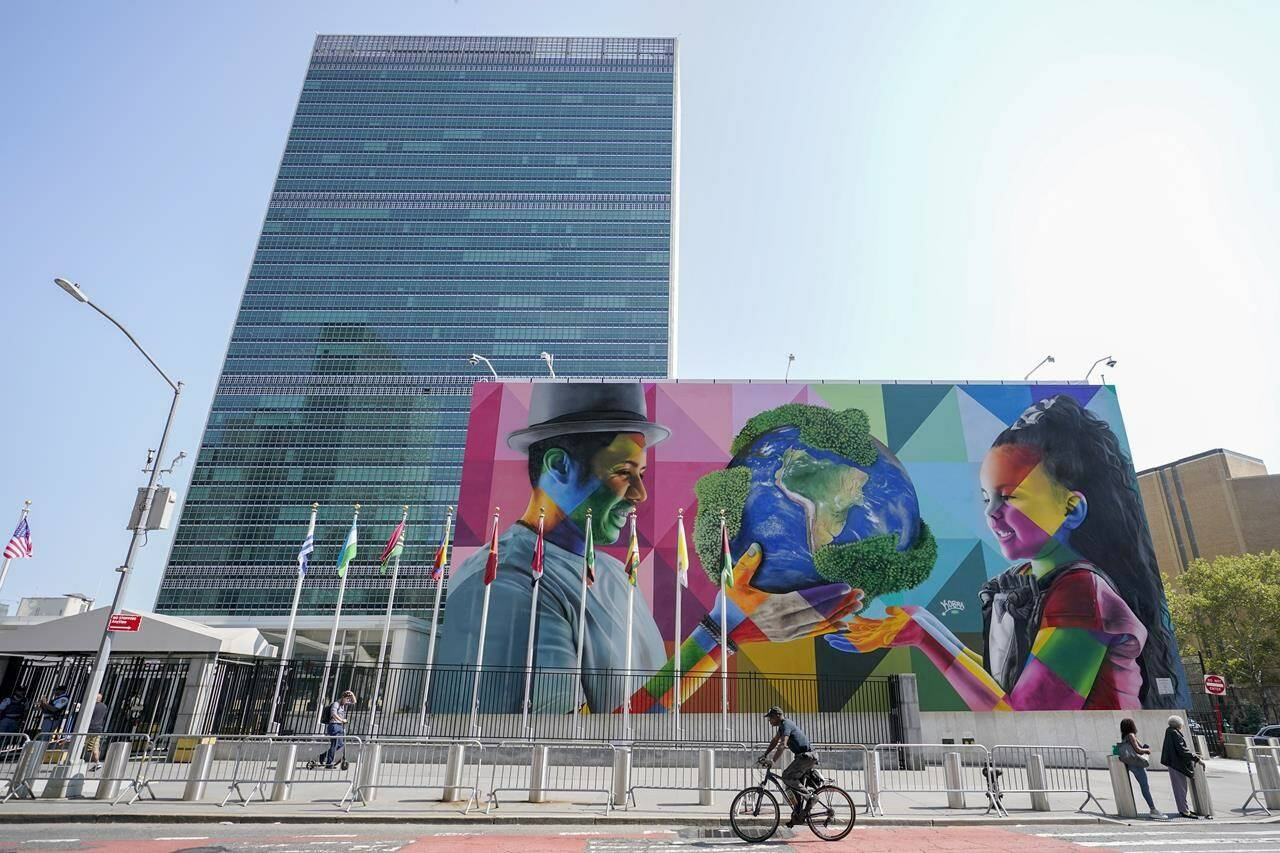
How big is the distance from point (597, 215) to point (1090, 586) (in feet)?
377

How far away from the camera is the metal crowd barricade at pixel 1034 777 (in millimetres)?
14092

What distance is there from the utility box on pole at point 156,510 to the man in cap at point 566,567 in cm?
1604

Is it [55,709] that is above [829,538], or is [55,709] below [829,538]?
below

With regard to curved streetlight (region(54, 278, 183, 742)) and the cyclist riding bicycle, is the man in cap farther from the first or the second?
the cyclist riding bicycle

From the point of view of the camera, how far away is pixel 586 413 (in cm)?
3588

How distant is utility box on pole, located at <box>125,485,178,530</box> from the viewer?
16625 millimetres

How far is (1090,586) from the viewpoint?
1265 inches

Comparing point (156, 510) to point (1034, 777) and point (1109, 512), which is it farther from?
point (1109, 512)

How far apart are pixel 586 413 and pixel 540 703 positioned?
45.9 feet

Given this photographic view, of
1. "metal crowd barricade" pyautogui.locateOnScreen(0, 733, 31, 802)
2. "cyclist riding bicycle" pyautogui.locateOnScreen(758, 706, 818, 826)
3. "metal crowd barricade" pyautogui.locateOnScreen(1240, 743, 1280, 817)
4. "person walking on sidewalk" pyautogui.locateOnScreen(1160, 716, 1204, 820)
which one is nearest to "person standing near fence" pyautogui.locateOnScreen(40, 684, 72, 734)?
"metal crowd barricade" pyautogui.locateOnScreen(0, 733, 31, 802)

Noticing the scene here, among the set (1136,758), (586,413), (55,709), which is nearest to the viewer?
(1136,758)

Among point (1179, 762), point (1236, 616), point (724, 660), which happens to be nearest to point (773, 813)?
point (1179, 762)

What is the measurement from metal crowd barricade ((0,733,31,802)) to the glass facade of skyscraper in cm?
9557

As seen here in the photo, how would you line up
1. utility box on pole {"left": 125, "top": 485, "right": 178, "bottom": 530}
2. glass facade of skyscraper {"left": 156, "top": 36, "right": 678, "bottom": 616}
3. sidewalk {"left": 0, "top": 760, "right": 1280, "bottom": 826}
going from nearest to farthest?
sidewalk {"left": 0, "top": 760, "right": 1280, "bottom": 826}, utility box on pole {"left": 125, "top": 485, "right": 178, "bottom": 530}, glass facade of skyscraper {"left": 156, "top": 36, "right": 678, "bottom": 616}
